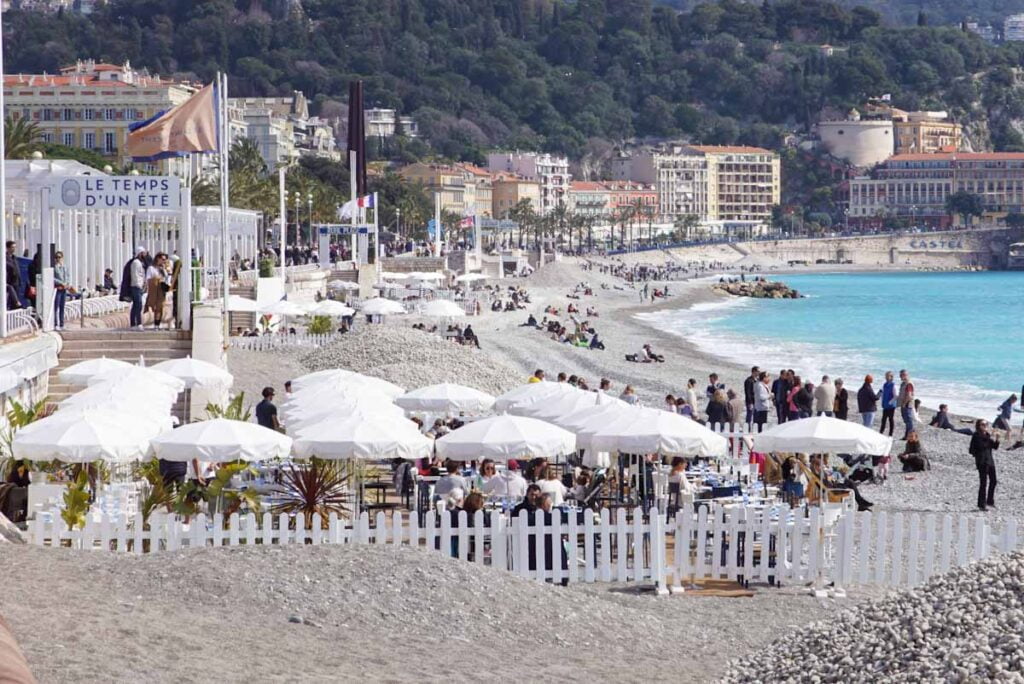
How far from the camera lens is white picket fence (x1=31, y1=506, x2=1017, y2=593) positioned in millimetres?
12422

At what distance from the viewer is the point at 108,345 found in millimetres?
21797

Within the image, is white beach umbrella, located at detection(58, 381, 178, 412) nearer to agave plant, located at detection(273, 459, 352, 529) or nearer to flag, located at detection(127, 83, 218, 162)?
agave plant, located at detection(273, 459, 352, 529)

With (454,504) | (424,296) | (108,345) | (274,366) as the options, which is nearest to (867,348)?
(424,296)

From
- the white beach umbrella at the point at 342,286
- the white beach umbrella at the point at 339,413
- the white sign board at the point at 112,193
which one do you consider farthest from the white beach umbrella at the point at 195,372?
the white beach umbrella at the point at 342,286

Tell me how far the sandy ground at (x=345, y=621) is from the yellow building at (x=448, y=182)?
15186 cm

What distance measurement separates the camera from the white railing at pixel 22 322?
20.4 metres

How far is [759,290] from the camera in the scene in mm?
118125

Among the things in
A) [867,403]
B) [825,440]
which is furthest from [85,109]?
[825,440]

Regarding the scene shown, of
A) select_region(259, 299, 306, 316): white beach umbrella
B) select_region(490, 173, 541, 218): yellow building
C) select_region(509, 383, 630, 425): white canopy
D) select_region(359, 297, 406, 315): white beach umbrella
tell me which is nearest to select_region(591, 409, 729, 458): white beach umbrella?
select_region(509, 383, 630, 425): white canopy

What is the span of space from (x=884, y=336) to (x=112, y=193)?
52062 mm

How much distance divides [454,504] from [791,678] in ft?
20.2

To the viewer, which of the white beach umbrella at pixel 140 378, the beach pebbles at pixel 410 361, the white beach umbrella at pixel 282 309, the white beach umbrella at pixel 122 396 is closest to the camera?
the white beach umbrella at pixel 122 396

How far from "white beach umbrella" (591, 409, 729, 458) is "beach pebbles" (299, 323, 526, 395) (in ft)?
38.8

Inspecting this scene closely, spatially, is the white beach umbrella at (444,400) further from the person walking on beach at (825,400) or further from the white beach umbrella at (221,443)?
the person walking on beach at (825,400)
